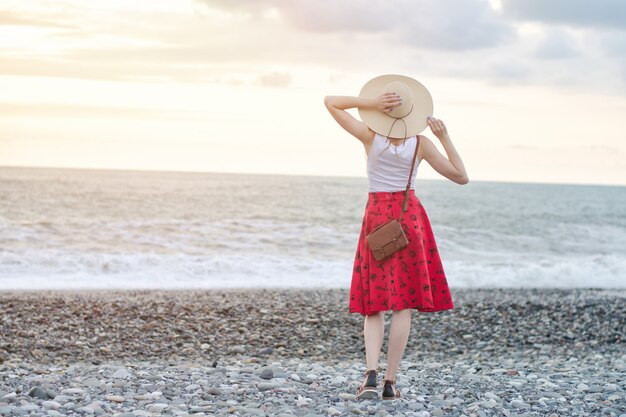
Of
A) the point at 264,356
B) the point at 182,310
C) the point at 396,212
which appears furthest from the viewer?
the point at 182,310

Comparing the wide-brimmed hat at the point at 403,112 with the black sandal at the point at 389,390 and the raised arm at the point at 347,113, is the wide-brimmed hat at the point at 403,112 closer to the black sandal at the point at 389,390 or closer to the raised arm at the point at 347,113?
the raised arm at the point at 347,113

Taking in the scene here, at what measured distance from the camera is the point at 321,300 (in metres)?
12.2

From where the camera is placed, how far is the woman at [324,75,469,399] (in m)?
5.42

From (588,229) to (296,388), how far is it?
29.6 meters

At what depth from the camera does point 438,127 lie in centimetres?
539

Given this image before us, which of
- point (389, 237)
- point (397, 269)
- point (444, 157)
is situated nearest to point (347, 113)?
point (444, 157)

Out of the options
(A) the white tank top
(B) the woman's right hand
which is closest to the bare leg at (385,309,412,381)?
(A) the white tank top

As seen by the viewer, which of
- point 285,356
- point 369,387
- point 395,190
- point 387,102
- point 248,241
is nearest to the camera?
point 387,102

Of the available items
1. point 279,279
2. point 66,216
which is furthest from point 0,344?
point 66,216

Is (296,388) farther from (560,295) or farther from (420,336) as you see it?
(560,295)

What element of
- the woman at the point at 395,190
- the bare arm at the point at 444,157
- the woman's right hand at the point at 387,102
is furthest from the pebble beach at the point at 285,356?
the woman's right hand at the point at 387,102

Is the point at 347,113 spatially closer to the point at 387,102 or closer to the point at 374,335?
the point at 387,102

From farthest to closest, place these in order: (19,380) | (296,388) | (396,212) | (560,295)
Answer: (560,295)
(19,380)
(296,388)
(396,212)

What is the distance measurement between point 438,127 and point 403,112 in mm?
250
